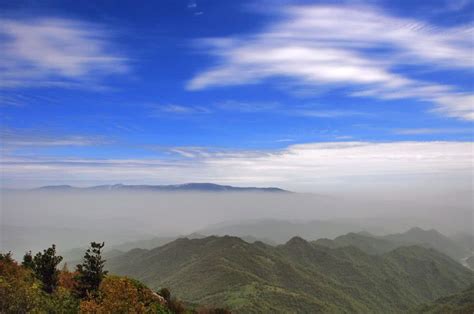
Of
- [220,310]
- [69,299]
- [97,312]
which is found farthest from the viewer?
[220,310]

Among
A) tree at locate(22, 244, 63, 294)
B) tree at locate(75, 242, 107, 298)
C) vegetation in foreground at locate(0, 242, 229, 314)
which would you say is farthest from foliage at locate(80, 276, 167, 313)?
tree at locate(22, 244, 63, 294)

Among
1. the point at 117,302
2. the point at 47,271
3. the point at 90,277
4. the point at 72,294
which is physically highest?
the point at 117,302

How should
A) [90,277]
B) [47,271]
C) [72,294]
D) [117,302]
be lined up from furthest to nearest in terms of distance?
1. [47,271]
2. [90,277]
3. [72,294]
4. [117,302]

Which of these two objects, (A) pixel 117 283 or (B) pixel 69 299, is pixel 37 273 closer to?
(B) pixel 69 299

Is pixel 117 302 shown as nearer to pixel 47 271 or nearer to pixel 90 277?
pixel 90 277

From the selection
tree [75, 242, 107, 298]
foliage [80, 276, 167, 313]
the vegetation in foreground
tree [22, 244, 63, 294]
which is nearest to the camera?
foliage [80, 276, 167, 313]

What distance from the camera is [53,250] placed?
8162cm

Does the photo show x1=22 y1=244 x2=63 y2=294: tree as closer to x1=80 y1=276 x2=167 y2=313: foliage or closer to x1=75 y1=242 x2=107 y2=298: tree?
x1=75 y1=242 x2=107 y2=298: tree

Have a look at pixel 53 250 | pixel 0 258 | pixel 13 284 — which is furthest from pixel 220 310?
pixel 13 284

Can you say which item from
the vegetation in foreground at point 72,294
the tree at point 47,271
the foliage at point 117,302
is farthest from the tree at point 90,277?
the foliage at point 117,302

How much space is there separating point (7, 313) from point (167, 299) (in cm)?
4715

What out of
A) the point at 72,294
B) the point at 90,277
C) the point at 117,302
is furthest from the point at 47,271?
the point at 117,302

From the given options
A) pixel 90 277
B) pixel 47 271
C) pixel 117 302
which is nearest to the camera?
pixel 117 302

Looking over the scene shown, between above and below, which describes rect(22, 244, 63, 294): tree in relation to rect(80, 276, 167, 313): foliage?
below
